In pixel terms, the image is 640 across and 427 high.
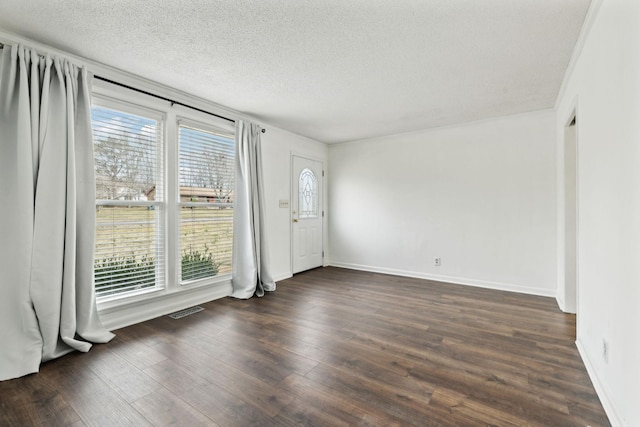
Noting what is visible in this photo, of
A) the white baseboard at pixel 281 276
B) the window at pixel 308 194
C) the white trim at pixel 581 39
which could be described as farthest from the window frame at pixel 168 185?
the white trim at pixel 581 39

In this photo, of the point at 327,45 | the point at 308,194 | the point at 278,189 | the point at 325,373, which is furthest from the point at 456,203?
the point at 325,373

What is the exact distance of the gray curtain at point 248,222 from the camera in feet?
12.6

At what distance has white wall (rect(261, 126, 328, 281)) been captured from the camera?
4.52m

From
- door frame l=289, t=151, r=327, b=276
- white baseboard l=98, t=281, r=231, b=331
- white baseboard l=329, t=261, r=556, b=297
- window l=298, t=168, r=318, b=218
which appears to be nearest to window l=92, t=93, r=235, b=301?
white baseboard l=98, t=281, r=231, b=331

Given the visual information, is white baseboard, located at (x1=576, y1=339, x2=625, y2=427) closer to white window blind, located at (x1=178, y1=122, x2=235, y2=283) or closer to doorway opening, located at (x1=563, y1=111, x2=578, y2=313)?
doorway opening, located at (x1=563, y1=111, x2=578, y2=313)

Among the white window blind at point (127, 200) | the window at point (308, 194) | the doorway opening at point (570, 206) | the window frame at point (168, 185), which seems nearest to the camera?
the white window blind at point (127, 200)

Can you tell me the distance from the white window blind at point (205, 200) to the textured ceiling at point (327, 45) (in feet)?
1.75

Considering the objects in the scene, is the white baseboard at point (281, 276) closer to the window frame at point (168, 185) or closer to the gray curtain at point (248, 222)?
the gray curtain at point (248, 222)

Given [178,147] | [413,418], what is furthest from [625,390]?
[178,147]

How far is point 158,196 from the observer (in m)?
3.16

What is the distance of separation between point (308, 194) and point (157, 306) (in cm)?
303

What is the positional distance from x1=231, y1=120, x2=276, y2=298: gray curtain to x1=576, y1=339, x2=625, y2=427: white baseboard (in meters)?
3.24

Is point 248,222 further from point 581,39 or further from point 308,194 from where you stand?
point 581,39

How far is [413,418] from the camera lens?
5.25 feet
